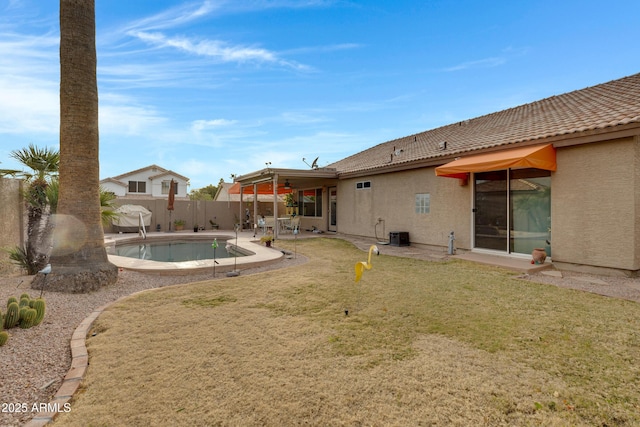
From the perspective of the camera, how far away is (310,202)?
76.1 ft

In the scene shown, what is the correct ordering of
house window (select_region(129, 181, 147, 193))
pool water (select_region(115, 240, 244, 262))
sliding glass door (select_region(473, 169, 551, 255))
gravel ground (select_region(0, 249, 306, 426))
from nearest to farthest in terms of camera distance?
gravel ground (select_region(0, 249, 306, 426)) → sliding glass door (select_region(473, 169, 551, 255)) → pool water (select_region(115, 240, 244, 262)) → house window (select_region(129, 181, 147, 193))

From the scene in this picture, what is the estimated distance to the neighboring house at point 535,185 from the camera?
790cm

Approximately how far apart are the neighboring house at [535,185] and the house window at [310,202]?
233 inches

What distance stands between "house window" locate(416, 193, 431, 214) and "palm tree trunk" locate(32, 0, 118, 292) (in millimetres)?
11503

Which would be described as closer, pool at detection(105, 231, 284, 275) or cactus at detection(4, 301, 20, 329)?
cactus at detection(4, 301, 20, 329)

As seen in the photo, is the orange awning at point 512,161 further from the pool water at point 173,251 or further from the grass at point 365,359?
the pool water at point 173,251

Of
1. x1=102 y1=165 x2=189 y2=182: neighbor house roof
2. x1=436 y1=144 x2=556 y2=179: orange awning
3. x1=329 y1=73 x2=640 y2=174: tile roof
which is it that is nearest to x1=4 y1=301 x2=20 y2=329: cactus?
x1=436 y1=144 x2=556 y2=179: orange awning

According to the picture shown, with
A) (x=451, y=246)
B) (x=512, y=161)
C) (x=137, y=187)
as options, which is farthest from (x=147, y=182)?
(x=512, y=161)

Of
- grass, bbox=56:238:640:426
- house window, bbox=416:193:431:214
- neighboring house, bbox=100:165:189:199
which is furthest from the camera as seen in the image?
neighboring house, bbox=100:165:189:199

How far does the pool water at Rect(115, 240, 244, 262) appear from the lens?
1438 centimetres

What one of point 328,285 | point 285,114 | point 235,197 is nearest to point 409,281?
point 328,285

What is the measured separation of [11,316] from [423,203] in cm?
1293

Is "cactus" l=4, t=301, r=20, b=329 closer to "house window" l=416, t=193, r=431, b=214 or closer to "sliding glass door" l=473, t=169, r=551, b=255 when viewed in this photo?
"sliding glass door" l=473, t=169, r=551, b=255

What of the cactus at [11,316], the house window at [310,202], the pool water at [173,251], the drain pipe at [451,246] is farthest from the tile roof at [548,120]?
the cactus at [11,316]
